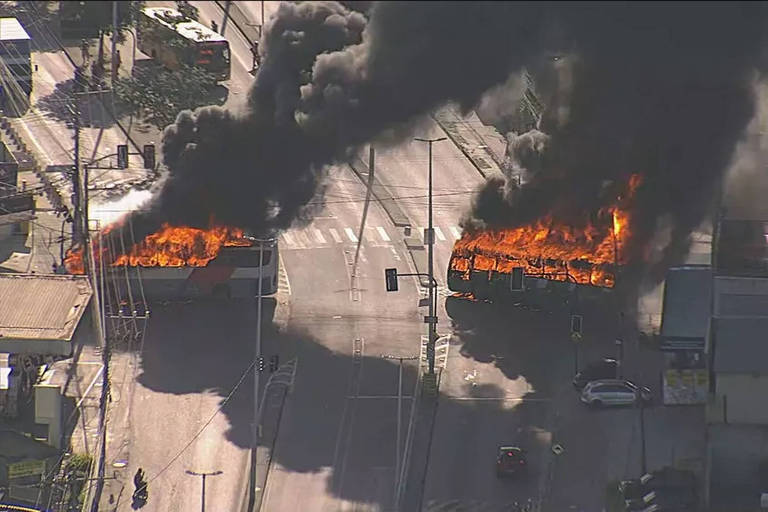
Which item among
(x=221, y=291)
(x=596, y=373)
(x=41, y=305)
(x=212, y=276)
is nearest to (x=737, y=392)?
(x=596, y=373)

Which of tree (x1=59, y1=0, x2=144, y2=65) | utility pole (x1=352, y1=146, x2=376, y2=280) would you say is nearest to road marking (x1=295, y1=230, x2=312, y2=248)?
utility pole (x1=352, y1=146, x2=376, y2=280)

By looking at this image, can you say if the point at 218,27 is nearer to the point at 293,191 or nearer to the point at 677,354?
the point at 293,191

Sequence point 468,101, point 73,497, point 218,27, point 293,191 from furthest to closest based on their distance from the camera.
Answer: point 218,27, point 293,191, point 468,101, point 73,497

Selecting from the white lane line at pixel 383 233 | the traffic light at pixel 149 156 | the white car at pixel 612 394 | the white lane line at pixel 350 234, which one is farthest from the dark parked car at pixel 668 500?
the traffic light at pixel 149 156

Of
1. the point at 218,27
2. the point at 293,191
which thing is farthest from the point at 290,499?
the point at 218,27

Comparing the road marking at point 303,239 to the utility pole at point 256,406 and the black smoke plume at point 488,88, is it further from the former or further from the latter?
the utility pole at point 256,406

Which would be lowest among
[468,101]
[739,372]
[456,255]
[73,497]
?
[73,497]
